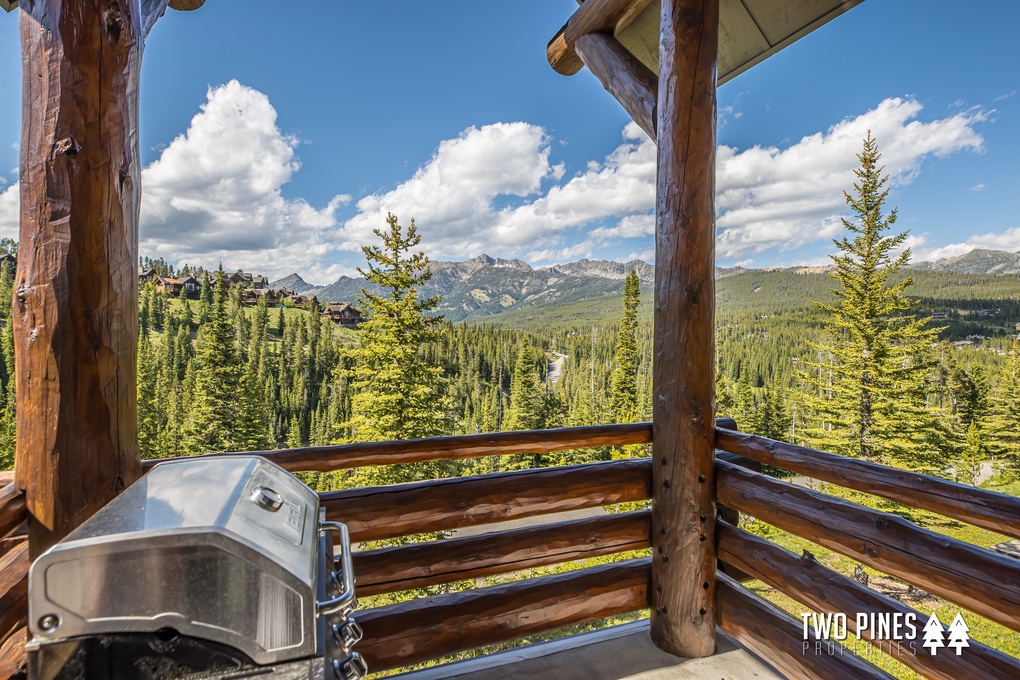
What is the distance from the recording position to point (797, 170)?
2063 inches

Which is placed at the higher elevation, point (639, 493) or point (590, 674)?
point (639, 493)

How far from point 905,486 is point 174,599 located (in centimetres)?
203

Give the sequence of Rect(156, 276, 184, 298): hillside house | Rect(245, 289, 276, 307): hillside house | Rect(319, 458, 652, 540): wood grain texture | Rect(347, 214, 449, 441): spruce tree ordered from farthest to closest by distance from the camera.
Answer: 1. Rect(245, 289, 276, 307): hillside house
2. Rect(156, 276, 184, 298): hillside house
3. Rect(347, 214, 449, 441): spruce tree
4. Rect(319, 458, 652, 540): wood grain texture

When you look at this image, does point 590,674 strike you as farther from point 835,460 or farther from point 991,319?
point 991,319

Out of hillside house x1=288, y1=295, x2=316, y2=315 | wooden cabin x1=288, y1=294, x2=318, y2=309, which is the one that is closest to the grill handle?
hillside house x1=288, y1=295, x2=316, y2=315

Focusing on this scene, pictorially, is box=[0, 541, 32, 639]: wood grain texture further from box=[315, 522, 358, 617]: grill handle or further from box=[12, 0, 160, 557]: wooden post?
box=[315, 522, 358, 617]: grill handle

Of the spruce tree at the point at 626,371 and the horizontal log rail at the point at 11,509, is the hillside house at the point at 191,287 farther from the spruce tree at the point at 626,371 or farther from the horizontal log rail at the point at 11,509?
the horizontal log rail at the point at 11,509

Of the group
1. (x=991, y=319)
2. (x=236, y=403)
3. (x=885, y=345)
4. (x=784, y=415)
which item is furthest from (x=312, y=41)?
(x=991, y=319)

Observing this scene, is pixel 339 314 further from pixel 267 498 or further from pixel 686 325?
pixel 267 498

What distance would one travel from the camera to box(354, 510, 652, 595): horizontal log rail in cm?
210

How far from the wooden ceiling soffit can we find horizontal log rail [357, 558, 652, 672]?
2.82 meters

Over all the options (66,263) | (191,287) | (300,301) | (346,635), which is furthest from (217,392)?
(191,287)

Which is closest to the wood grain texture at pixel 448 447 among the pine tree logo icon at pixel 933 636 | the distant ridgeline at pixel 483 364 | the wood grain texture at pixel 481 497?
the wood grain texture at pixel 481 497

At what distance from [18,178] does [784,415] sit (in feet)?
138
